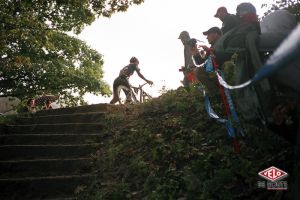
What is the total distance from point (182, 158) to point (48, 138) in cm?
448

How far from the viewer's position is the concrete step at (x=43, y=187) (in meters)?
6.84

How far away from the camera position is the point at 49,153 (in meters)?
8.45

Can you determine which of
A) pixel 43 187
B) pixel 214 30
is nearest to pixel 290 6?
pixel 214 30

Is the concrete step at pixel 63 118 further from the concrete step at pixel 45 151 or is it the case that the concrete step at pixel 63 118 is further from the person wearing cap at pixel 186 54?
the person wearing cap at pixel 186 54

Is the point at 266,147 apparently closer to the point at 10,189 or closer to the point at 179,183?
the point at 179,183

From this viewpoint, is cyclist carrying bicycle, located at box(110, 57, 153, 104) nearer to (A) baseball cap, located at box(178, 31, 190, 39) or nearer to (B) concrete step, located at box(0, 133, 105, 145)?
(A) baseball cap, located at box(178, 31, 190, 39)

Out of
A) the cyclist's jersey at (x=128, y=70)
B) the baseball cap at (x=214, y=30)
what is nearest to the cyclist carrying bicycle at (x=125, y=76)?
the cyclist's jersey at (x=128, y=70)

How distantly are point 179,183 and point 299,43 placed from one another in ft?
14.7

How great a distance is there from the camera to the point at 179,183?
5.64 metres

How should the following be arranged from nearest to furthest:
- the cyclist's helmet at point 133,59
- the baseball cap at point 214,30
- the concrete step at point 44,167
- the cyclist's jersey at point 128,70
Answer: the baseball cap at point 214,30 < the concrete step at point 44,167 < the cyclist's jersey at point 128,70 < the cyclist's helmet at point 133,59

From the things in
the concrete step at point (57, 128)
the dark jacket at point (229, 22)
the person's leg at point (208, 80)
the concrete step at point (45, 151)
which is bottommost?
the concrete step at point (45, 151)

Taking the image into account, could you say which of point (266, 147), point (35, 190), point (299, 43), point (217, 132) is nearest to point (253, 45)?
point (266, 147)

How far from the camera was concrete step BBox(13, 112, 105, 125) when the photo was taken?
10.7m

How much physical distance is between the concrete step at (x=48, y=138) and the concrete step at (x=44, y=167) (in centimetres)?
121
